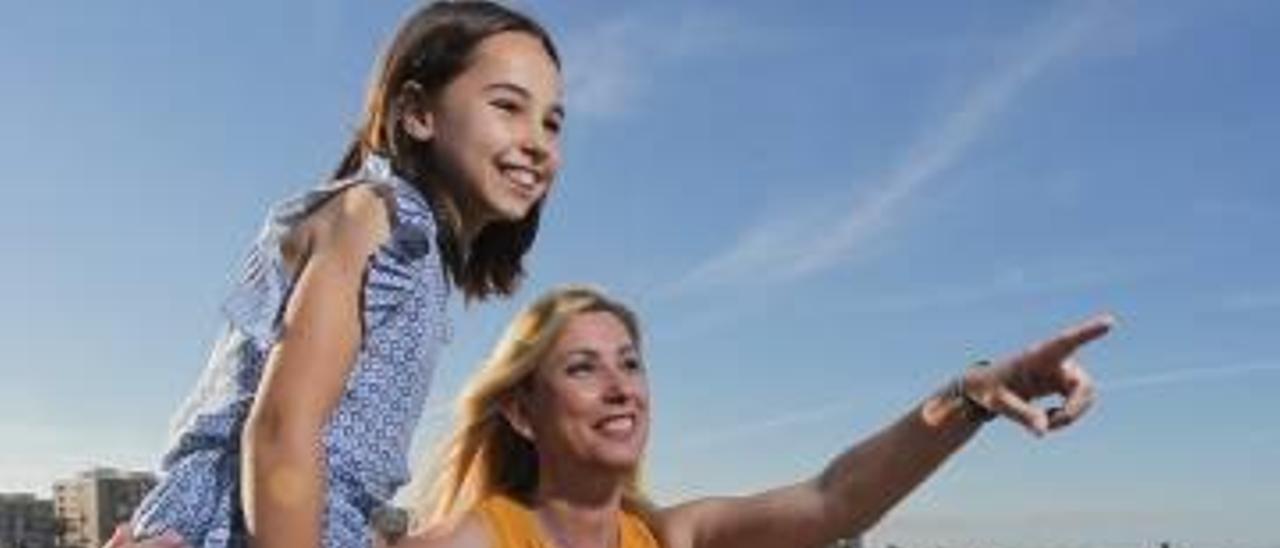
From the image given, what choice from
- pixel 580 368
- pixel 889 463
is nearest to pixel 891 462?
pixel 889 463

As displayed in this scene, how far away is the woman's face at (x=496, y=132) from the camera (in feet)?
12.9

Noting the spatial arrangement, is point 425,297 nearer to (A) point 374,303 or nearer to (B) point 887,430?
(A) point 374,303

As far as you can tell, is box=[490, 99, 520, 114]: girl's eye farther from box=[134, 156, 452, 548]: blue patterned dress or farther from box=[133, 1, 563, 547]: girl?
box=[134, 156, 452, 548]: blue patterned dress

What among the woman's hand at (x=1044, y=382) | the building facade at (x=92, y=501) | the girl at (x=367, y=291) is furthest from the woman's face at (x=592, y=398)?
the building facade at (x=92, y=501)

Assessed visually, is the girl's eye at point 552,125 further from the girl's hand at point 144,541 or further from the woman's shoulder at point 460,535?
the woman's shoulder at point 460,535

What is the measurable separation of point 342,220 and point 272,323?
23cm

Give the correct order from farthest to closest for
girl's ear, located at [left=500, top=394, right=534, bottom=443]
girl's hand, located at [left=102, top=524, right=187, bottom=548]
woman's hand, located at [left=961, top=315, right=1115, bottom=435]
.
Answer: girl's ear, located at [left=500, top=394, right=534, bottom=443]
woman's hand, located at [left=961, top=315, right=1115, bottom=435]
girl's hand, located at [left=102, top=524, right=187, bottom=548]

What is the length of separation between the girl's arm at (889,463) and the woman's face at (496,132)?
1.54m

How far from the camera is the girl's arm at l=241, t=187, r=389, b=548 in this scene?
343cm

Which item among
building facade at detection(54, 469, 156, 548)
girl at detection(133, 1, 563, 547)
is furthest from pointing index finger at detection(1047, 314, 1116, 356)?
building facade at detection(54, 469, 156, 548)

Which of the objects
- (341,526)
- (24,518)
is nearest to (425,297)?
(341,526)

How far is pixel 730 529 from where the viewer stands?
6453 mm

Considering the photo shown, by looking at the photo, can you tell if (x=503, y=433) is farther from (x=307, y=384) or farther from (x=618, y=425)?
(x=307, y=384)

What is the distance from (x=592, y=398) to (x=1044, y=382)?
5.67 feet
